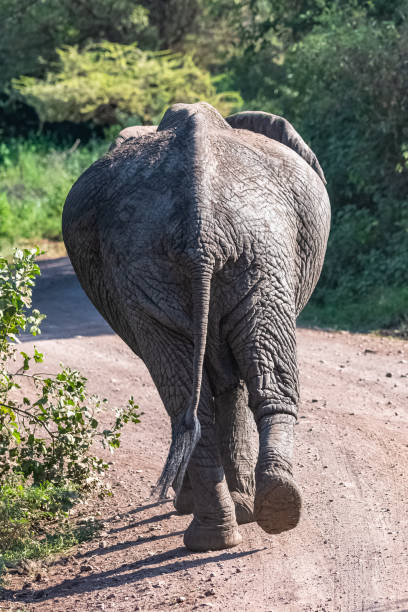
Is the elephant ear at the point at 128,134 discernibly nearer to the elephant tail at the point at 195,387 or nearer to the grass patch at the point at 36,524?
the elephant tail at the point at 195,387

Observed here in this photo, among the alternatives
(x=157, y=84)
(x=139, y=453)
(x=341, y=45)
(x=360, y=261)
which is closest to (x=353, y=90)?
(x=341, y=45)

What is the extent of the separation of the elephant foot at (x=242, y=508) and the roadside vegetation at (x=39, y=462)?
83cm

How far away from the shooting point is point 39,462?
16.6 feet

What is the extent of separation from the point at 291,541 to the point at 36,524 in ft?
5.14

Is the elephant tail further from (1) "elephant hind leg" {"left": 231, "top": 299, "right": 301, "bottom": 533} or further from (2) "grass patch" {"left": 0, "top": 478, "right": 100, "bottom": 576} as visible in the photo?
(2) "grass patch" {"left": 0, "top": 478, "right": 100, "bottom": 576}

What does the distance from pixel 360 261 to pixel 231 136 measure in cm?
796

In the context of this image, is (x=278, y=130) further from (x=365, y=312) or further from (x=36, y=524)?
(x=365, y=312)

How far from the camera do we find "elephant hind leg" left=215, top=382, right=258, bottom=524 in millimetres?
4398

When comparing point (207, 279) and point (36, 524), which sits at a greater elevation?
point (207, 279)

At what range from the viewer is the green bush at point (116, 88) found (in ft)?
67.0

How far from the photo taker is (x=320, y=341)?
941cm

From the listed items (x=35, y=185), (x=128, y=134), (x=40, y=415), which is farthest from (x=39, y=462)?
(x=35, y=185)

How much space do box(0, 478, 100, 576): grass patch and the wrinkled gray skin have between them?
85cm

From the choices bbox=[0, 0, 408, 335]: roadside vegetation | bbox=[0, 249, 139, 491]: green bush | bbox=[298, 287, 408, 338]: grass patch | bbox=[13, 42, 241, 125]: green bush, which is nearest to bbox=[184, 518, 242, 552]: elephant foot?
bbox=[0, 249, 139, 491]: green bush
